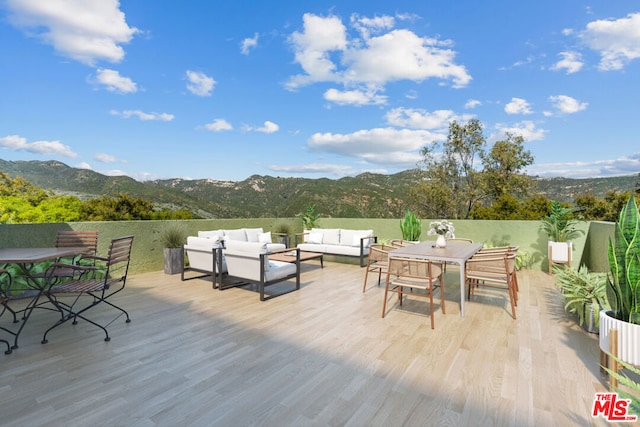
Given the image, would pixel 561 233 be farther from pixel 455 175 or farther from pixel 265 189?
pixel 265 189

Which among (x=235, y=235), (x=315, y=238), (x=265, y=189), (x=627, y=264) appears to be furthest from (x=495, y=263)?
(x=265, y=189)

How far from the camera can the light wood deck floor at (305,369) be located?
5.81 feet

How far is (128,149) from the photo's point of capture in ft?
53.7

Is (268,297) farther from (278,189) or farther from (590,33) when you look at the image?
(278,189)

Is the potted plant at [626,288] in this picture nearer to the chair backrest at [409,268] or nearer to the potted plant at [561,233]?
the chair backrest at [409,268]

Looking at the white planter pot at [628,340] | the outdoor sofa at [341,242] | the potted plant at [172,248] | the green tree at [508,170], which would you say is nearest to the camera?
the white planter pot at [628,340]

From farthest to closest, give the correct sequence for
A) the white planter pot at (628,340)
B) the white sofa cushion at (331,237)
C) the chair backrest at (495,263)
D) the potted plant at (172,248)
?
the white sofa cushion at (331,237) → the potted plant at (172,248) → the chair backrest at (495,263) → the white planter pot at (628,340)

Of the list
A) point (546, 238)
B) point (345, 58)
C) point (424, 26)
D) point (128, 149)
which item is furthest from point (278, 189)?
point (546, 238)

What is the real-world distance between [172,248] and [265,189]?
56.6 ft

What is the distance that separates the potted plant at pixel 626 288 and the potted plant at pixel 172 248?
6.24 m

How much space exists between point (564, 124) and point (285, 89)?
11.7 meters

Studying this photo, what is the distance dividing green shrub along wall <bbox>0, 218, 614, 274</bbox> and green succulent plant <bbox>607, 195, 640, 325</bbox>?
356 centimetres

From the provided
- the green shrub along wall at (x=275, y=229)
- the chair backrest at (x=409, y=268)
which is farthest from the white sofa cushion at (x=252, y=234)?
the chair backrest at (x=409, y=268)

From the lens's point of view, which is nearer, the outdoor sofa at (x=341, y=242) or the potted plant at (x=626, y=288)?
the potted plant at (x=626, y=288)
